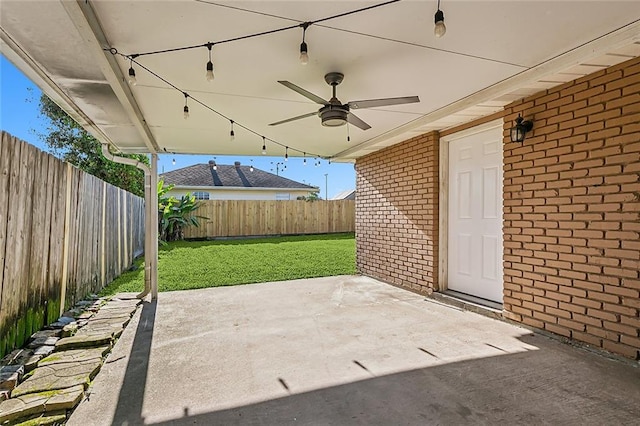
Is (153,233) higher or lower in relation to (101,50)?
lower

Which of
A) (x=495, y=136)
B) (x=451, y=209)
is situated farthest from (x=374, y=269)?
(x=495, y=136)

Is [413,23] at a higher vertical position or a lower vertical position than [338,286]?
higher

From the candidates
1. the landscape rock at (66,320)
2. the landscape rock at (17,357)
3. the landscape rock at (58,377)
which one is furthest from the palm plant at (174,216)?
the landscape rock at (58,377)

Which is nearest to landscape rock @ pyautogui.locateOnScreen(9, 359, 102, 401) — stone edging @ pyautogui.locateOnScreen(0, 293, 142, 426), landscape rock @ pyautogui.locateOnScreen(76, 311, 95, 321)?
stone edging @ pyautogui.locateOnScreen(0, 293, 142, 426)

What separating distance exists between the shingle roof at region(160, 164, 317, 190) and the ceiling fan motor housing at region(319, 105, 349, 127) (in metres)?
17.9

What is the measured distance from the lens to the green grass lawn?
653cm

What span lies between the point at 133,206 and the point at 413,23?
8.32 meters

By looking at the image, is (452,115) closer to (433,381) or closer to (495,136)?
(495,136)

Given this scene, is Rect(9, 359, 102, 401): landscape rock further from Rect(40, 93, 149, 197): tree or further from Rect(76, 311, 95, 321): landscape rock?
Rect(40, 93, 149, 197): tree

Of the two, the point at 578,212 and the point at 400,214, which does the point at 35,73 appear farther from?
the point at 400,214

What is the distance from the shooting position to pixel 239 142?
6.10 m

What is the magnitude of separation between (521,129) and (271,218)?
1240 centimetres

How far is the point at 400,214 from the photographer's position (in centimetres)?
637

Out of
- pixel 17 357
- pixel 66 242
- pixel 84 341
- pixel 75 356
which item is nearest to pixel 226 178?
pixel 66 242
